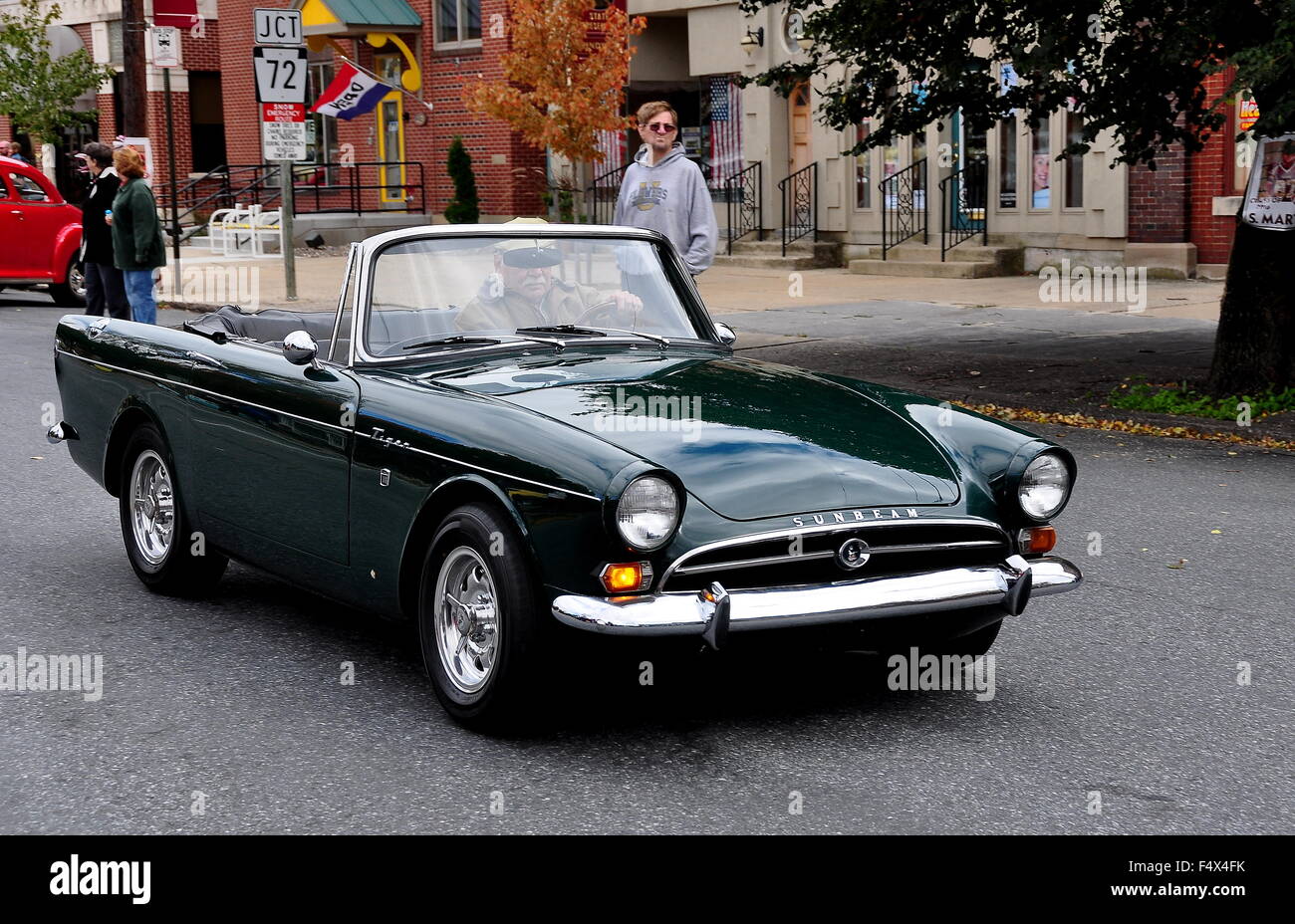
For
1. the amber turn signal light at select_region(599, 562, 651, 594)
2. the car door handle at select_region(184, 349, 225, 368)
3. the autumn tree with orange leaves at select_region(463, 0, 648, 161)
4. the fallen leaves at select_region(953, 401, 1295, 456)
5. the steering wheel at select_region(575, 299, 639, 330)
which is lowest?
the fallen leaves at select_region(953, 401, 1295, 456)

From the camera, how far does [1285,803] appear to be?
4.31m

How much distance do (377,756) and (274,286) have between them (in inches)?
769

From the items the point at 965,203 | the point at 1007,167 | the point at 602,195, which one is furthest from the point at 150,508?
the point at 602,195

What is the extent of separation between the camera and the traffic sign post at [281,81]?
19047 millimetres

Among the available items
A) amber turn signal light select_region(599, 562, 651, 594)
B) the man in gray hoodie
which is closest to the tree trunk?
the man in gray hoodie

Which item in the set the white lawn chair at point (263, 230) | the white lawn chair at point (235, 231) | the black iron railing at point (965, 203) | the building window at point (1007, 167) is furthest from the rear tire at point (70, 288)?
the building window at point (1007, 167)

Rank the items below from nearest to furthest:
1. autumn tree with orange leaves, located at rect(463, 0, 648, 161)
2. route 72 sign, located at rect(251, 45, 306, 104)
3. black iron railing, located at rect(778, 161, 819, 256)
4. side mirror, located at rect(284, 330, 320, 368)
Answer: side mirror, located at rect(284, 330, 320, 368), route 72 sign, located at rect(251, 45, 306, 104), autumn tree with orange leaves, located at rect(463, 0, 648, 161), black iron railing, located at rect(778, 161, 819, 256)

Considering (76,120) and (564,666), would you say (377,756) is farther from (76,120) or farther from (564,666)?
(76,120)

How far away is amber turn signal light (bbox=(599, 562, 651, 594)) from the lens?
445cm

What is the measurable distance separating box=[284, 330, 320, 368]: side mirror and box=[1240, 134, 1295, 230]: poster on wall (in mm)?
7435

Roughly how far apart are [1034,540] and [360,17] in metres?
29.0

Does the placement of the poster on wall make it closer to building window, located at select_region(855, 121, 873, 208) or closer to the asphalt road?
the asphalt road

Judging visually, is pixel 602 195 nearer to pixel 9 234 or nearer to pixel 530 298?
pixel 9 234

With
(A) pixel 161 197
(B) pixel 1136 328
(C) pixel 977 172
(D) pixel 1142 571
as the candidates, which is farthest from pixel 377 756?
(A) pixel 161 197
